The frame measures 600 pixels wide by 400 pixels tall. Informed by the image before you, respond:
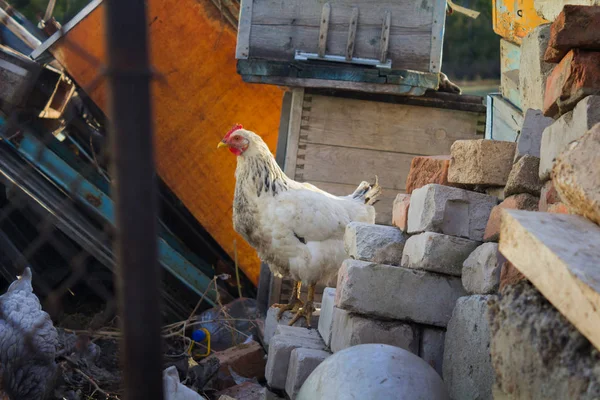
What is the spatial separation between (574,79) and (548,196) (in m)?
0.44

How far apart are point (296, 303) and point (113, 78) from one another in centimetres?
459

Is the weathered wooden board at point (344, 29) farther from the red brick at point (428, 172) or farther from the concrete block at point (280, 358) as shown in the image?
the concrete block at point (280, 358)

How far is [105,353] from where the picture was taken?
5.11m

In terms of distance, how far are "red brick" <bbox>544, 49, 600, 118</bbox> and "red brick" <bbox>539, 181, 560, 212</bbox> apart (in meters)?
0.27

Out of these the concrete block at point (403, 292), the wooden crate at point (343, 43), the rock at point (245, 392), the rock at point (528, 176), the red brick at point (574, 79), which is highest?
the wooden crate at point (343, 43)

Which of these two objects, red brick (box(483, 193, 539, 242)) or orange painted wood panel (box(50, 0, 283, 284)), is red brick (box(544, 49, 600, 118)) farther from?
orange painted wood panel (box(50, 0, 283, 284))

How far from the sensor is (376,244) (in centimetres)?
383

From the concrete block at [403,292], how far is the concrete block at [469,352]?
0.50 ft

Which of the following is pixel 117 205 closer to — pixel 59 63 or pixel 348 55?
pixel 348 55

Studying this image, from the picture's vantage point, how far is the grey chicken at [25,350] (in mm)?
3758

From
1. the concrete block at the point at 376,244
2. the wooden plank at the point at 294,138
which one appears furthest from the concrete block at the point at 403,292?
the wooden plank at the point at 294,138

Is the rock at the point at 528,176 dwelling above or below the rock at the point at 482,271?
above

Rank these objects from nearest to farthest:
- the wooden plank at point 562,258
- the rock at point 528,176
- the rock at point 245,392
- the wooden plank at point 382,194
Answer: the wooden plank at point 562,258 < the rock at point 528,176 < the rock at point 245,392 < the wooden plank at point 382,194

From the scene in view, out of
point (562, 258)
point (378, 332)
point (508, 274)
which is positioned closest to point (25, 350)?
point (378, 332)
